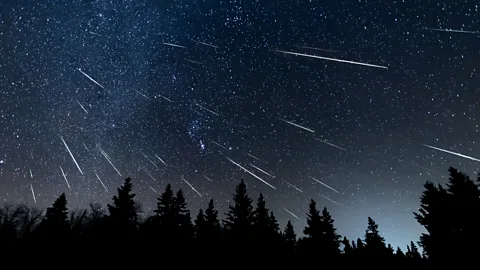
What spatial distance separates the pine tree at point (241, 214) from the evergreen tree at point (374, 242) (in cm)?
2065

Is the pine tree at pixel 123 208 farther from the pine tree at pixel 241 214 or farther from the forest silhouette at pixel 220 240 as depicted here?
the pine tree at pixel 241 214

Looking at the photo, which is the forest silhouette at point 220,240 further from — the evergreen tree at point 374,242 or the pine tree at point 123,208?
the evergreen tree at point 374,242

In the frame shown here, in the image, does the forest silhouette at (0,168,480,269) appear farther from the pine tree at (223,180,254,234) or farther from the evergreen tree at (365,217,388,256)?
the evergreen tree at (365,217,388,256)

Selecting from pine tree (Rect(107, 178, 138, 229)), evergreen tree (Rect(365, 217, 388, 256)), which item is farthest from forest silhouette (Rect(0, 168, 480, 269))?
evergreen tree (Rect(365, 217, 388, 256))

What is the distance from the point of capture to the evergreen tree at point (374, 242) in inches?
1316

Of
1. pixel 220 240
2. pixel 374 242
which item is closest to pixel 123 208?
pixel 220 240

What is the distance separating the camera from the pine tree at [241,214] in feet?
71.5

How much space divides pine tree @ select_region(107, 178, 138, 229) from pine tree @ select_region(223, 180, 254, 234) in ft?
24.4

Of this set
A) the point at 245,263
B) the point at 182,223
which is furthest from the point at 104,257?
the point at 245,263

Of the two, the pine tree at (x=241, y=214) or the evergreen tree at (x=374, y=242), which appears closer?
the pine tree at (x=241, y=214)

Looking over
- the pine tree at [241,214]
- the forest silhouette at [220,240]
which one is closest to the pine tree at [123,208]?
the forest silhouette at [220,240]

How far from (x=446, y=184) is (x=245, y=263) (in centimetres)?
1580

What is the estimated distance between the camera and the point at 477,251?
639 inches

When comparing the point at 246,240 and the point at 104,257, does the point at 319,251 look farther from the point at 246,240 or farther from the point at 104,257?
the point at 104,257
